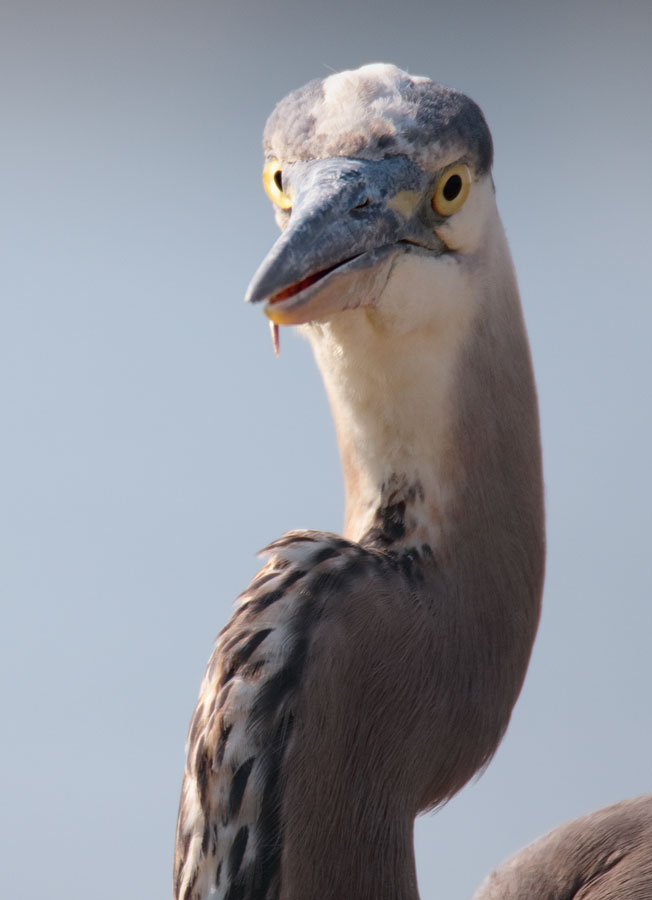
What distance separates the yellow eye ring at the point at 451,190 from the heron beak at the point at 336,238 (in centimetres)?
3

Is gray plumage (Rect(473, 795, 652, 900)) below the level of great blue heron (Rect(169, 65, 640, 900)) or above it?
below

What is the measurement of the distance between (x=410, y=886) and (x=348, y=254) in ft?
2.39

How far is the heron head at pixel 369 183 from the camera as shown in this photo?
1170 millimetres

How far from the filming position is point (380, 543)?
129 cm

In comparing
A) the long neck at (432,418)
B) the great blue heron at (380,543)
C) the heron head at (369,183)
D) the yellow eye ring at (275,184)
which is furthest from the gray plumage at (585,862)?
the yellow eye ring at (275,184)

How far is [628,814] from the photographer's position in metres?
1.76

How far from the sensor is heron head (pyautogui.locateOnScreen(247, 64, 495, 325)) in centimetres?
117

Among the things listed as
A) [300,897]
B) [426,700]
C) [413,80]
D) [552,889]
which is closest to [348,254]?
[413,80]

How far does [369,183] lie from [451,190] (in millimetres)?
138

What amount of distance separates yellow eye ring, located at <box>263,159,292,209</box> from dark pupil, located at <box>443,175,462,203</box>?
195 mm

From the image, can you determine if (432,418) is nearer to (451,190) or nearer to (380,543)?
(380,543)

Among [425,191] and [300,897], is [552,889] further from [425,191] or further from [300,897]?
[425,191]

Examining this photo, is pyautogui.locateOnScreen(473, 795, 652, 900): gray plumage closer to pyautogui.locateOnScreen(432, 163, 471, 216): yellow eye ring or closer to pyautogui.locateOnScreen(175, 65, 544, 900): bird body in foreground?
pyautogui.locateOnScreen(175, 65, 544, 900): bird body in foreground

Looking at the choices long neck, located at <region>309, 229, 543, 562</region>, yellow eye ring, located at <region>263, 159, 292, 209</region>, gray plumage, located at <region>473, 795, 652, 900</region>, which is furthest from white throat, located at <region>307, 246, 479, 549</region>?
gray plumage, located at <region>473, 795, 652, 900</region>
